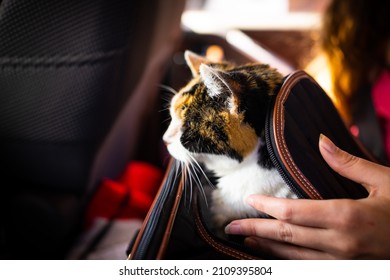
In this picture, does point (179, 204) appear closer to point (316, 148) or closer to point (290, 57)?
point (316, 148)

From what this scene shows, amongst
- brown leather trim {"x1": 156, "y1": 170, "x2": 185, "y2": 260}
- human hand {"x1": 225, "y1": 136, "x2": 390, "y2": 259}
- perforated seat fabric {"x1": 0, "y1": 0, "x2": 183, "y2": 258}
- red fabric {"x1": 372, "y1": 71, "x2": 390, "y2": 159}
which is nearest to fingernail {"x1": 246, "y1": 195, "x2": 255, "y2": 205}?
human hand {"x1": 225, "y1": 136, "x2": 390, "y2": 259}

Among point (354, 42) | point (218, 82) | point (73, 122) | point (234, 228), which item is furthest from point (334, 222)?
point (354, 42)

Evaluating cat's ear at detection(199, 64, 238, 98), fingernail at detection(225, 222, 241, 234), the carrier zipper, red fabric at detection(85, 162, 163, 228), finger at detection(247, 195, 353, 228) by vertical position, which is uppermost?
cat's ear at detection(199, 64, 238, 98)

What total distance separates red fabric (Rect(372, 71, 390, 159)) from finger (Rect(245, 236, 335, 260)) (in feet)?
1.87

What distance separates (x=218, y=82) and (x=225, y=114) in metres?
0.05

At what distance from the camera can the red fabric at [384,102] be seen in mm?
986

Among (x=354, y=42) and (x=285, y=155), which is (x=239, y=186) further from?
(x=354, y=42)

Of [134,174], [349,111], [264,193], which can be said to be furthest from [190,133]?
[349,111]

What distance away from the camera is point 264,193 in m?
0.59

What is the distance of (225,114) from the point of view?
1.86 ft

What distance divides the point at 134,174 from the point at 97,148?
0.34m

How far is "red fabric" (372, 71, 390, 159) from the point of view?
0.99m

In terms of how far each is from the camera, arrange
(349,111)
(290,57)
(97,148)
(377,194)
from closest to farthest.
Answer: (377,194) < (97,148) < (349,111) < (290,57)

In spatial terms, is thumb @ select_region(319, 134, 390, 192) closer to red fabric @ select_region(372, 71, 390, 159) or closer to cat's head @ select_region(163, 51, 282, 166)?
cat's head @ select_region(163, 51, 282, 166)
